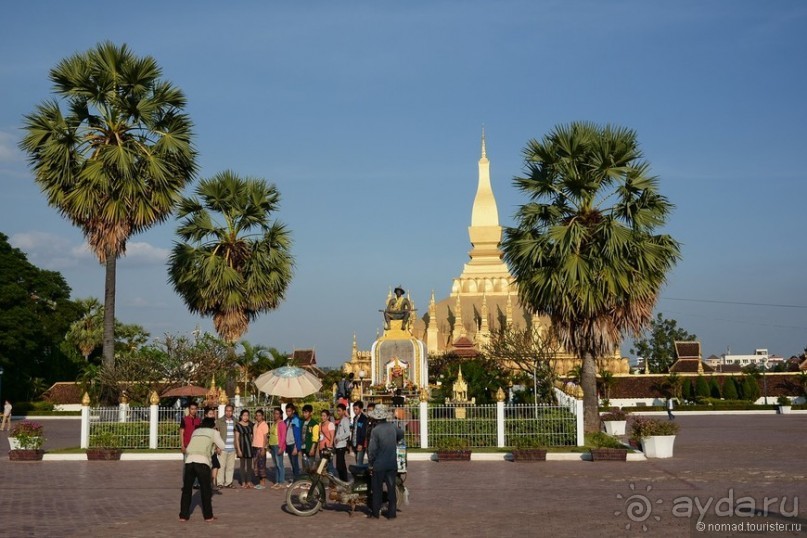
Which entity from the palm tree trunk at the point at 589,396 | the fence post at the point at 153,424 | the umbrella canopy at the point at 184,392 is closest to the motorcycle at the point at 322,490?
the fence post at the point at 153,424

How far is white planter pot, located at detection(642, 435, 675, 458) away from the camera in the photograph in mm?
22953

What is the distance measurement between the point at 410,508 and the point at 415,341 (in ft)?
75.2

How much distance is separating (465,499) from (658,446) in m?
8.53

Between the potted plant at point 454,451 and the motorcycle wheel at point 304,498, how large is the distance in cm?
906

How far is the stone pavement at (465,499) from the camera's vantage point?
12977 millimetres

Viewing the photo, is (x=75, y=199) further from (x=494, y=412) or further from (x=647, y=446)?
(x=647, y=446)

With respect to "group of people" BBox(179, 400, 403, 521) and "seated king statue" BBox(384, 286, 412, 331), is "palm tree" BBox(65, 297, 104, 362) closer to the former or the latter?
"seated king statue" BBox(384, 286, 412, 331)

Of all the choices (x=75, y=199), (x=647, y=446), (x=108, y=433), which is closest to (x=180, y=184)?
(x=75, y=199)

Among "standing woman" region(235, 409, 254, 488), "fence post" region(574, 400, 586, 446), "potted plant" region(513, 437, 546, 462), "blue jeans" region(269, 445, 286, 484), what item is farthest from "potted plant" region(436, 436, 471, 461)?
"standing woman" region(235, 409, 254, 488)

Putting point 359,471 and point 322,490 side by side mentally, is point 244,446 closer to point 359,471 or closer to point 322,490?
point 322,490

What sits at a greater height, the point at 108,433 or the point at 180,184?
the point at 180,184

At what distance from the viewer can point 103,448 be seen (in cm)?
2414

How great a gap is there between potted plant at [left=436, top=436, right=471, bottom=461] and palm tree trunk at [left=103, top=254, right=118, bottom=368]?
399 inches

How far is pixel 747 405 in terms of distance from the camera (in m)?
53.2
